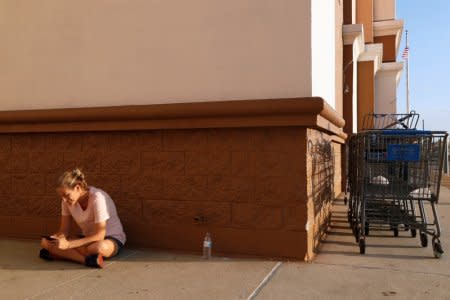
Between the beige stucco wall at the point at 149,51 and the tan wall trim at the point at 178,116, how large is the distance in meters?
0.19

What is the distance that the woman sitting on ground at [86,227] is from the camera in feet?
14.4

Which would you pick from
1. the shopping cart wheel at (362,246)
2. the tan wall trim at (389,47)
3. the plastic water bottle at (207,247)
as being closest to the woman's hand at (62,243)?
the plastic water bottle at (207,247)

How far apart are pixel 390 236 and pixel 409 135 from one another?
155 centimetres

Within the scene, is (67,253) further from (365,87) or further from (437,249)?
(365,87)

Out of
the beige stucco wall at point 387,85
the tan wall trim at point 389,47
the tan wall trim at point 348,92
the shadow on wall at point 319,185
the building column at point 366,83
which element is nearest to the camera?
the shadow on wall at point 319,185

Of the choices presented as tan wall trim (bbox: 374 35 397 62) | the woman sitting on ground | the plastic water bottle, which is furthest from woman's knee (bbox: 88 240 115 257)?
tan wall trim (bbox: 374 35 397 62)

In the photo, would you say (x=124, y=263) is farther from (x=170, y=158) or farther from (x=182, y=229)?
(x=170, y=158)

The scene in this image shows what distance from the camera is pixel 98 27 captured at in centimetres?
539

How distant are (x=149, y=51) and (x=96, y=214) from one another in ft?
6.19

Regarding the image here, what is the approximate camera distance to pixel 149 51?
16.9 feet

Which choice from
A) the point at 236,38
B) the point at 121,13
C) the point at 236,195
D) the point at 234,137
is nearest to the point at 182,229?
the point at 236,195

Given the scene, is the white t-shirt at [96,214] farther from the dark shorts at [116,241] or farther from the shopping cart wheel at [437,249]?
the shopping cart wheel at [437,249]

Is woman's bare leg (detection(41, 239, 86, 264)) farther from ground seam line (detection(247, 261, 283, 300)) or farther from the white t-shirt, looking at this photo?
ground seam line (detection(247, 261, 283, 300))

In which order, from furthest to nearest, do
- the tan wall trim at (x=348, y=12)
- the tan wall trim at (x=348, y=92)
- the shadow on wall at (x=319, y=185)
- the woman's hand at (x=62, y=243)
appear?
the tan wall trim at (x=348, y=12) < the tan wall trim at (x=348, y=92) < the shadow on wall at (x=319, y=185) < the woman's hand at (x=62, y=243)
